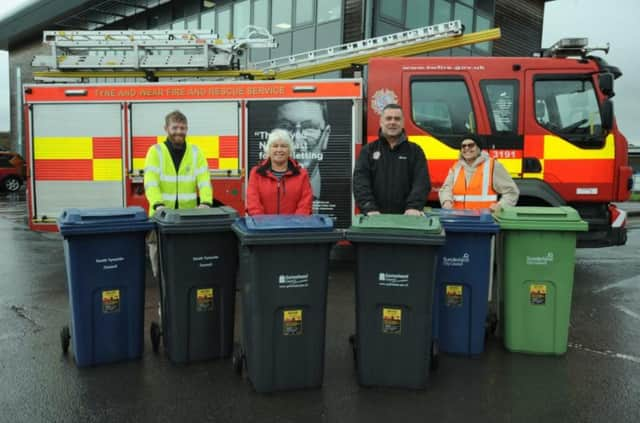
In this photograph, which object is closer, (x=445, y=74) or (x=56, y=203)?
(x=445, y=74)

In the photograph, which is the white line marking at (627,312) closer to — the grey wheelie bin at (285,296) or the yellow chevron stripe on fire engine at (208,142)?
the grey wheelie bin at (285,296)

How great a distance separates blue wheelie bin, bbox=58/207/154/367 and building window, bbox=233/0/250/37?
13.6 m

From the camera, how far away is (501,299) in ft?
13.2

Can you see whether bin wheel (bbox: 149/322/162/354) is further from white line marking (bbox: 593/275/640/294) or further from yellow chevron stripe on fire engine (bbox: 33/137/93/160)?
white line marking (bbox: 593/275/640/294)

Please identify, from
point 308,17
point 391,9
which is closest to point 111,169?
point 308,17

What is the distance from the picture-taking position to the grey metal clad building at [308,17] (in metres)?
13.6

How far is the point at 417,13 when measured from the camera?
47.9 feet

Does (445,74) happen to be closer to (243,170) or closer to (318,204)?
(318,204)

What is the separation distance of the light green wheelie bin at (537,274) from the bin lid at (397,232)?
89cm

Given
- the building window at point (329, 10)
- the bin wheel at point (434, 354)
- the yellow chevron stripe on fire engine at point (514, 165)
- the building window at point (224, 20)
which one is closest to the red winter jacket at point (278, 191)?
Result: the bin wheel at point (434, 354)

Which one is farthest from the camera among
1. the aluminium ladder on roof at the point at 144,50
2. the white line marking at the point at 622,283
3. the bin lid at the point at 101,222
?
the aluminium ladder on roof at the point at 144,50

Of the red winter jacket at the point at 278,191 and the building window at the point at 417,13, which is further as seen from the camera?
the building window at the point at 417,13

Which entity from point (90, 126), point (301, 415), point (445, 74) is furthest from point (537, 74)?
point (90, 126)

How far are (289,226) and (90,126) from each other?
→ 4.48m
